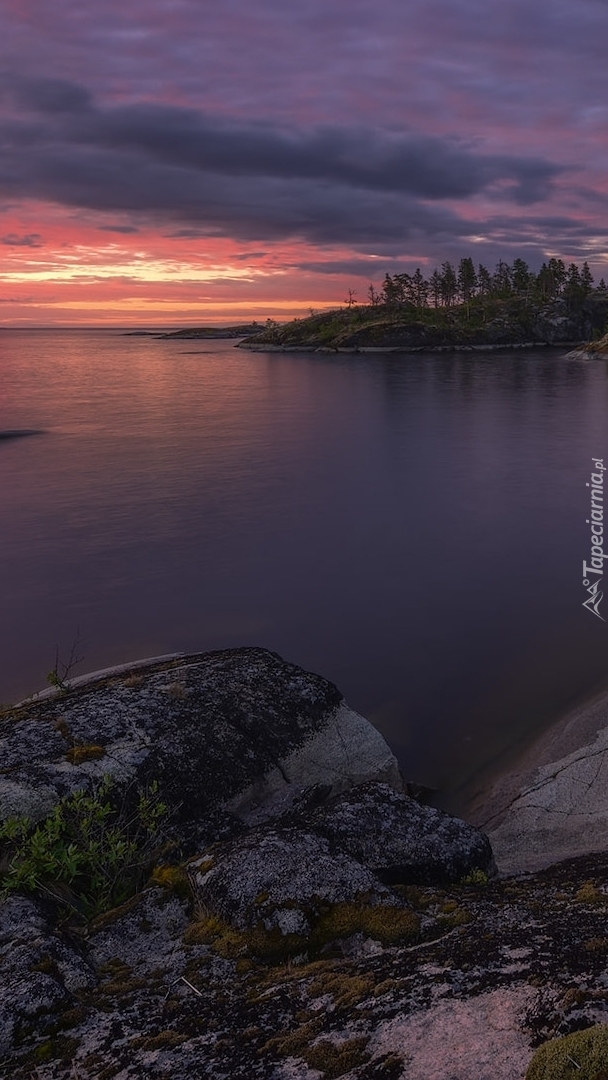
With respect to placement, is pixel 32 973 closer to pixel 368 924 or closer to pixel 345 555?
pixel 368 924

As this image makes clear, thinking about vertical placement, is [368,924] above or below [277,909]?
below

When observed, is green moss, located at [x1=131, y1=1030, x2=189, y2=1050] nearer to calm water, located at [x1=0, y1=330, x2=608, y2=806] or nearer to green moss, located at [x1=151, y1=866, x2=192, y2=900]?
green moss, located at [x1=151, y1=866, x2=192, y2=900]

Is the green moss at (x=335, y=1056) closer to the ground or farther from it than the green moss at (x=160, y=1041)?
farther from it

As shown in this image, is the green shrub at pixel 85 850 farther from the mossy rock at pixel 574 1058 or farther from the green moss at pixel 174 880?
the mossy rock at pixel 574 1058

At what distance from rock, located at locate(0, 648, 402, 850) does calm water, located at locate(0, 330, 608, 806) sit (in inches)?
136

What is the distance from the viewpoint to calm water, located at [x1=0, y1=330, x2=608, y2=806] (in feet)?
69.0

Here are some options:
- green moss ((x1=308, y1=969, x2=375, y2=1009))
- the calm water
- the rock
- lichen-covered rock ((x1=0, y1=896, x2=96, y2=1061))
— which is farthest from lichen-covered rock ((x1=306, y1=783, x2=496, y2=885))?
the calm water

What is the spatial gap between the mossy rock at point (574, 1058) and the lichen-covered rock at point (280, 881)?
3.76 m

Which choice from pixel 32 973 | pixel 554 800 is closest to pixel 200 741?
pixel 32 973

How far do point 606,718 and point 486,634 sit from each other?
728 cm

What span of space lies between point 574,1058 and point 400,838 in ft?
18.7

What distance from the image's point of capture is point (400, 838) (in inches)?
401

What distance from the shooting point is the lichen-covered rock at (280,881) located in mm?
8211

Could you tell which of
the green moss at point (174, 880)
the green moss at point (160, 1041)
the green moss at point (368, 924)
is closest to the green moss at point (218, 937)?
the green moss at point (174, 880)
